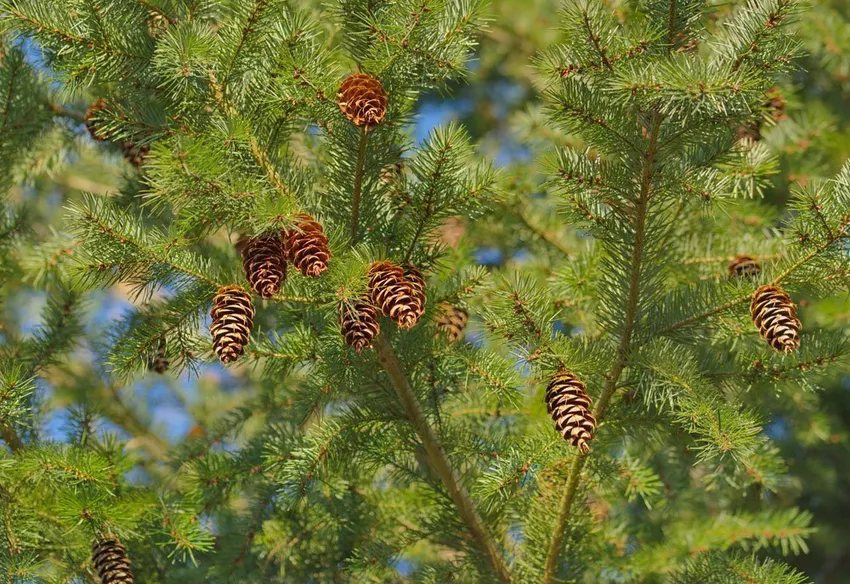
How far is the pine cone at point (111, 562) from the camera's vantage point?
6.40 feet

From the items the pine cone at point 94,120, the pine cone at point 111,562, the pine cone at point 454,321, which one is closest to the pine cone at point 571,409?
the pine cone at point 454,321

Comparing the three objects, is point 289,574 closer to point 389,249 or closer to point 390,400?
point 390,400

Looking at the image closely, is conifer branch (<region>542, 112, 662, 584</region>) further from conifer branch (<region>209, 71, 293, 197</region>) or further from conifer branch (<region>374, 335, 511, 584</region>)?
conifer branch (<region>209, 71, 293, 197</region>)

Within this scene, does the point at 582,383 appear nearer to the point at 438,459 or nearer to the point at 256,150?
the point at 438,459

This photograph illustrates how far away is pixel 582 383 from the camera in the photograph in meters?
1.74

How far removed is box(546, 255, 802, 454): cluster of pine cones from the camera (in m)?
1.66

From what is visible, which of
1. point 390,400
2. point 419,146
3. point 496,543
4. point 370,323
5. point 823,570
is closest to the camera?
point 370,323

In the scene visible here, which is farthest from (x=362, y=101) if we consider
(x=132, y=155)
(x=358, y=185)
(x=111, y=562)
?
(x=111, y=562)

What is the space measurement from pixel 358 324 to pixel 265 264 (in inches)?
8.4

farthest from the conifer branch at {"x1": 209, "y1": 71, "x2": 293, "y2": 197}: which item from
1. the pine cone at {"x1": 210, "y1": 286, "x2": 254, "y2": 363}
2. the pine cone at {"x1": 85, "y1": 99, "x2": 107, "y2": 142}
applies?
the pine cone at {"x1": 85, "y1": 99, "x2": 107, "y2": 142}

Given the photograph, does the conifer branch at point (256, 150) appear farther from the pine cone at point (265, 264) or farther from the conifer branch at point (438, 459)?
the conifer branch at point (438, 459)

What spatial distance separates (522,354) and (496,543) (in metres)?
0.63

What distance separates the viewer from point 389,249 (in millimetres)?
1932

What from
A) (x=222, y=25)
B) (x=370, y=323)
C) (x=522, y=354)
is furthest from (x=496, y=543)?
(x=222, y=25)
